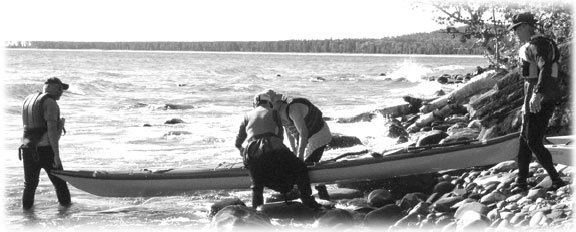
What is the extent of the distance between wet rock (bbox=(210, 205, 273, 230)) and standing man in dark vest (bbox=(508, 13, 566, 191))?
9.65ft

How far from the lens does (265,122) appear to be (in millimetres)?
9141

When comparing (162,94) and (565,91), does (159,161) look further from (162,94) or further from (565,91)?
(162,94)

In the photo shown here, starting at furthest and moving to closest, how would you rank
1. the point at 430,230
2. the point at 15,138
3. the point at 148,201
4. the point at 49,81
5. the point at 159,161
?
the point at 15,138, the point at 159,161, the point at 148,201, the point at 49,81, the point at 430,230

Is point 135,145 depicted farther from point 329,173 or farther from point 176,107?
point 176,107

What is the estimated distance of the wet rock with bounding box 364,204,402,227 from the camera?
8.47 m

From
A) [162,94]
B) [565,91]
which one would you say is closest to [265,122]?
[565,91]

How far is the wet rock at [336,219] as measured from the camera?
8.41 meters

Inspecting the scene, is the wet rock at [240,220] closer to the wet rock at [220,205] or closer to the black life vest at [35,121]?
the wet rock at [220,205]

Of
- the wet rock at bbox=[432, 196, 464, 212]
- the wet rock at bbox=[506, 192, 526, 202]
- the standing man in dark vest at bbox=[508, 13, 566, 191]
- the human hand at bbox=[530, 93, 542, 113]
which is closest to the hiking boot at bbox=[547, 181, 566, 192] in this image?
the standing man in dark vest at bbox=[508, 13, 566, 191]

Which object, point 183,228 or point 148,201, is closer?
point 183,228

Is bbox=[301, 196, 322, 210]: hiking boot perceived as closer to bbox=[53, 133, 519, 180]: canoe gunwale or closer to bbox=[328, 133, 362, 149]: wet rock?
bbox=[53, 133, 519, 180]: canoe gunwale

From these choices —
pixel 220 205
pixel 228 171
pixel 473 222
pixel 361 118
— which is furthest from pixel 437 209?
pixel 361 118

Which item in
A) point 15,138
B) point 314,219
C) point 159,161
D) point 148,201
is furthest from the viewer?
point 15,138

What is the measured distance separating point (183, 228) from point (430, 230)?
301 cm
